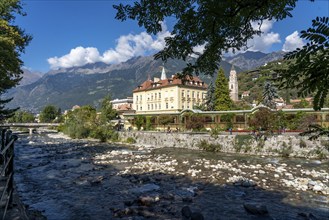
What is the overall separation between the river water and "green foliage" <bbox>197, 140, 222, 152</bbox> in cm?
999

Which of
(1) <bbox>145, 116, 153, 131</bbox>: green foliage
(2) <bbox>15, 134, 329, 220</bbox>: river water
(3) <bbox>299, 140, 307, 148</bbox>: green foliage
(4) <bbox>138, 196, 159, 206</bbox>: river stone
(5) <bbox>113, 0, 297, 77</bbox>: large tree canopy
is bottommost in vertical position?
(2) <bbox>15, 134, 329, 220</bbox>: river water

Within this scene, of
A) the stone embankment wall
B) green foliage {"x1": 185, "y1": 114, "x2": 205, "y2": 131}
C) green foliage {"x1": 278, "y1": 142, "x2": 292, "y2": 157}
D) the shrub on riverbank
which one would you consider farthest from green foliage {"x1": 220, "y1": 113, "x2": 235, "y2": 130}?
the shrub on riverbank

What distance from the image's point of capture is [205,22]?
313 centimetres

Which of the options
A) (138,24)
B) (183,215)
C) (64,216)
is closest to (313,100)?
(138,24)

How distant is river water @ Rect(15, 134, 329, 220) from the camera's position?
9.84 m

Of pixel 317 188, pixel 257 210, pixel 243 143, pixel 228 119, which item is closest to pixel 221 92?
pixel 228 119

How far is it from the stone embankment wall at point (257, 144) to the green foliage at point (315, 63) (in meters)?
25.3

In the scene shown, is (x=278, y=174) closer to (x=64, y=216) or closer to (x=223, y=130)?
(x=64, y=216)

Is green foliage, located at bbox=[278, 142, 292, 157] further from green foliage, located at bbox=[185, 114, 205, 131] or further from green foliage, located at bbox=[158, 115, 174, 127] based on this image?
green foliage, located at bbox=[158, 115, 174, 127]

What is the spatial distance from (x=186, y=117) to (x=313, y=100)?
149ft

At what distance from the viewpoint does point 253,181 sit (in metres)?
14.7

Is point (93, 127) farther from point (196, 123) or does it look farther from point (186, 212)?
point (186, 212)

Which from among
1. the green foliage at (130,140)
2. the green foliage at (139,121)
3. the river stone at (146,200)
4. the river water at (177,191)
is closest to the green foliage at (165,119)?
the green foliage at (139,121)

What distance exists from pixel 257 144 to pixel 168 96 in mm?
39216
